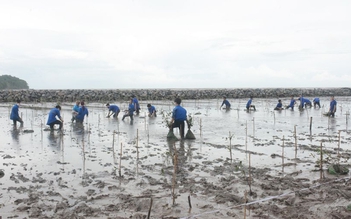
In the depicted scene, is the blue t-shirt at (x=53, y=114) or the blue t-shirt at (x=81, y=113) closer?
the blue t-shirt at (x=53, y=114)

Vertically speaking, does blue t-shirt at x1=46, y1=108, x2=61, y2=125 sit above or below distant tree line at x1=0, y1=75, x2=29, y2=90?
below

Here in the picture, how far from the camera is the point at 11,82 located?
295 feet

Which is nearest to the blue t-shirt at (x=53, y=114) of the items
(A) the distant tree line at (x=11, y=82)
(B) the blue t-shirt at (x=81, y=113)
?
(B) the blue t-shirt at (x=81, y=113)

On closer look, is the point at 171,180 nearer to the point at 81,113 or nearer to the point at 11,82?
the point at 81,113

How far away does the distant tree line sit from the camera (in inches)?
3396

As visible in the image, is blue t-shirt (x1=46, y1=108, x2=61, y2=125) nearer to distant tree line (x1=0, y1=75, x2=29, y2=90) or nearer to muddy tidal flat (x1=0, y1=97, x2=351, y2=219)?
muddy tidal flat (x1=0, y1=97, x2=351, y2=219)

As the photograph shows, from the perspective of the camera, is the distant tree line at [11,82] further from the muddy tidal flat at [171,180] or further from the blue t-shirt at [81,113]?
the muddy tidal flat at [171,180]

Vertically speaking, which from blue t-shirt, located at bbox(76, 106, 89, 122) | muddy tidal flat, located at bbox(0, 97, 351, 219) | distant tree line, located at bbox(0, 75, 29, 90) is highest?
distant tree line, located at bbox(0, 75, 29, 90)

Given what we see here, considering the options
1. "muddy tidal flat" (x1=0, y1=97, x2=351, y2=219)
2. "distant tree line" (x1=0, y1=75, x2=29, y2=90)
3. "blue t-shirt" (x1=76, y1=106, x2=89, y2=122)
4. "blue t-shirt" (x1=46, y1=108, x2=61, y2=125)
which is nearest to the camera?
"muddy tidal flat" (x1=0, y1=97, x2=351, y2=219)

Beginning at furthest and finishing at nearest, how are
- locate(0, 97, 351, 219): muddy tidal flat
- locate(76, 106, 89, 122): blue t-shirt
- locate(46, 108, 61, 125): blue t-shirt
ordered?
1. locate(76, 106, 89, 122): blue t-shirt
2. locate(46, 108, 61, 125): blue t-shirt
3. locate(0, 97, 351, 219): muddy tidal flat

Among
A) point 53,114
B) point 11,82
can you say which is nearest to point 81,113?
point 53,114

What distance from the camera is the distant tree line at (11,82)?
283 ft

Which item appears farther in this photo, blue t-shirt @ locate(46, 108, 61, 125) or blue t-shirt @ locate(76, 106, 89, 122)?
blue t-shirt @ locate(76, 106, 89, 122)

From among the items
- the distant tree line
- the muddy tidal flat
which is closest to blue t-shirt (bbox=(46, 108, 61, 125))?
the muddy tidal flat
